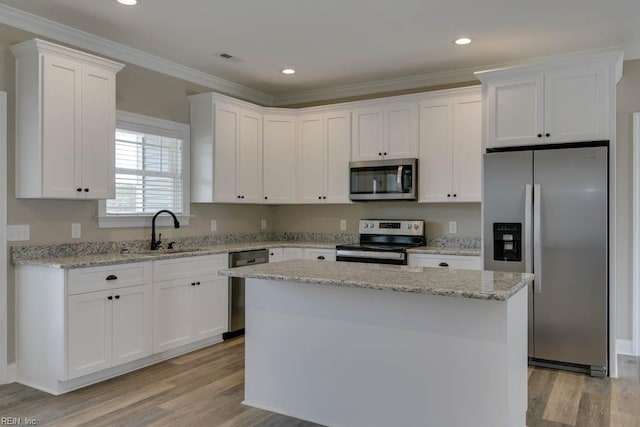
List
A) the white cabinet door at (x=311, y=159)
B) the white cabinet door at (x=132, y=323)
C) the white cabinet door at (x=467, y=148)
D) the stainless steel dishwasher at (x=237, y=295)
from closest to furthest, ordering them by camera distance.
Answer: the white cabinet door at (x=132, y=323) < the white cabinet door at (x=467, y=148) < the stainless steel dishwasher at (x=237, y=295) < the white cabinet door at (x=311, y=159)

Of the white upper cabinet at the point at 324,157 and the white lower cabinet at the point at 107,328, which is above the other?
the white upper cabinet at the point at 324,157

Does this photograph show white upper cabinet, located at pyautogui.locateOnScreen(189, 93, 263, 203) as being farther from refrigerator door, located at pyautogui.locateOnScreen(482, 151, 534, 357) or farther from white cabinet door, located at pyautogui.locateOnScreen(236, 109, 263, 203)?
refrigerator door, located at pyautogui.locateOnScreen(482, 151, 534, 357)

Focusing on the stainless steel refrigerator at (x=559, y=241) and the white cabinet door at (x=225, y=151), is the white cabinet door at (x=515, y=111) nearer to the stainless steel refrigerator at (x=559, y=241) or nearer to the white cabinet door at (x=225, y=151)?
the stainless steel refrigerator at (x=559, y=241)

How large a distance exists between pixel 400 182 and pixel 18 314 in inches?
134

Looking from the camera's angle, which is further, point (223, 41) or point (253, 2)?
point (223, 41)

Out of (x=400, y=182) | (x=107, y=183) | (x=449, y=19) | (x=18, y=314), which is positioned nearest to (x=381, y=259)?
(x=400, y=182)

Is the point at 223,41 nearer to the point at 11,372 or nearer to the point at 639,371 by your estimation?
the point at 11,372

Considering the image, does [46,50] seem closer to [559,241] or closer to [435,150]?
[435,150]

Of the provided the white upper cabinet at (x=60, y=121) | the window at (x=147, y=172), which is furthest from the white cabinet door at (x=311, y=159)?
the white upper cabinet at (x=60, y=121)

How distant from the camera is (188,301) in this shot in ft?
13.8

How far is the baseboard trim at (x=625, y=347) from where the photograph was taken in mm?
4203

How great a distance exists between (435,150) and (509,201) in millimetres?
1035

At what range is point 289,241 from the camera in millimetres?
5922

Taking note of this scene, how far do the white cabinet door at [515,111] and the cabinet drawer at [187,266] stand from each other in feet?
8.50
